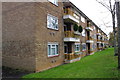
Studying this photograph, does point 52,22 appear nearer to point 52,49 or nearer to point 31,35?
point 52,49

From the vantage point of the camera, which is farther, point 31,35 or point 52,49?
point 52,49

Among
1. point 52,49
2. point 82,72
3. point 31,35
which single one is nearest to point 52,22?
point 52,49

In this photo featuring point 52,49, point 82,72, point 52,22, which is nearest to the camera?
point 82,72

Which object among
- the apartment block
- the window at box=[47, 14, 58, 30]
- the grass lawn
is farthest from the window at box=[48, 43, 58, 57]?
the window at box=[47, 14, 58, 30]

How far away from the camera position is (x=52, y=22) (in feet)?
39.7

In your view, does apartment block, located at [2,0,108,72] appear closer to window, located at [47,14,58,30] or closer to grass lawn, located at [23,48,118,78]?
window, located at [47,14,58,30]

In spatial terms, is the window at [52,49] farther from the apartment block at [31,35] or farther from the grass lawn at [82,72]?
the grass lawn at [82,72]

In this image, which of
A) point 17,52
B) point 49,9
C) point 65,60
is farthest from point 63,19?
point 17,52

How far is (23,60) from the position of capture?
9.91m

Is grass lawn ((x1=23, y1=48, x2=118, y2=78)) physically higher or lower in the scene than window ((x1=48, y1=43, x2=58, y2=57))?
lower

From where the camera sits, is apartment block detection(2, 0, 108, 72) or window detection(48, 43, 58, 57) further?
window detection(48, 43, 58, 57)

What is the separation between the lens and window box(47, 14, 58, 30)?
37.6ft

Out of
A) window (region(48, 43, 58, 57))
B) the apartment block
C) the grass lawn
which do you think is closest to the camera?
the grass lawn

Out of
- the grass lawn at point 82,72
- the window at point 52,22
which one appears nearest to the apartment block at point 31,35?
the window at point 52,22
